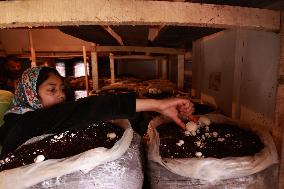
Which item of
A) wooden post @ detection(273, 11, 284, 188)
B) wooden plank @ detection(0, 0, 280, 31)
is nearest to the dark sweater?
wooden plank @ detection(0, 0, 280, 31)

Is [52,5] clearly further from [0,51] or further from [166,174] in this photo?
[0,51]

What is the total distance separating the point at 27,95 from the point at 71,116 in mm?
536

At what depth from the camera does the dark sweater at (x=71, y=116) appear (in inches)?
43.4

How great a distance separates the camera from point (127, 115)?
43.4 inches

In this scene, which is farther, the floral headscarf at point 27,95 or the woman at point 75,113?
the floral headscarf at point 27,95

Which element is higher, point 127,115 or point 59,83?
point 59,83

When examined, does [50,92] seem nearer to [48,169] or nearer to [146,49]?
[48,169]

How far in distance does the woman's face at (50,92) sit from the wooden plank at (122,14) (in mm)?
693

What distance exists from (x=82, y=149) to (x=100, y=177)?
201mm

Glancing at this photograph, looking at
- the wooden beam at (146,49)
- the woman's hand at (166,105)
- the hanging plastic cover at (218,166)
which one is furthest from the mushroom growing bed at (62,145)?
the wooden beam at (146,49)

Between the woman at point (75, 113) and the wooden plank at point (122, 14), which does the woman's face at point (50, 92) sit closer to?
the woman at point (75, 113)

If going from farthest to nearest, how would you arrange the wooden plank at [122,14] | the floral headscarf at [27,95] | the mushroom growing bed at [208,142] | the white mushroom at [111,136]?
the floral headscarf at [27,95] < the white mushroom at [111,136] < the mushroom growing bed at [208,142] < the wooden plank at [122,14]

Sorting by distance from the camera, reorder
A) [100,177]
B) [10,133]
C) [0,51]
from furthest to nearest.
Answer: [0,51], [10,133], [100,177]

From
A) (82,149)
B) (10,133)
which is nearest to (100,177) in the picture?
(82,149)
